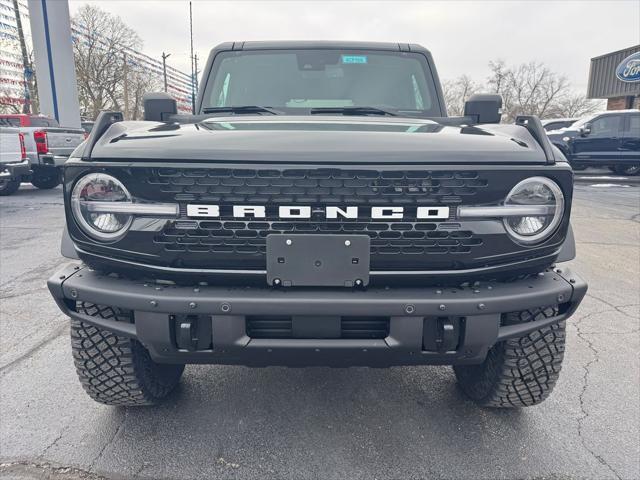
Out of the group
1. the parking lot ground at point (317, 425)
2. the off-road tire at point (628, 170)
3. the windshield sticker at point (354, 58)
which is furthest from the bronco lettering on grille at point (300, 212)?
the off-road tire at point (628, 170)

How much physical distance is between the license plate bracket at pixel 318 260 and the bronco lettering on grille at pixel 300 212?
8 centimetres

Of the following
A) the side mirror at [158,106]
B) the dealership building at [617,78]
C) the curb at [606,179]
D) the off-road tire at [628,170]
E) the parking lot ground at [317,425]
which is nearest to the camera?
the parking lot ground at [317,425]

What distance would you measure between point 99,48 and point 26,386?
3817 centimetres

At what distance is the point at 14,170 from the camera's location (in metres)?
9.40

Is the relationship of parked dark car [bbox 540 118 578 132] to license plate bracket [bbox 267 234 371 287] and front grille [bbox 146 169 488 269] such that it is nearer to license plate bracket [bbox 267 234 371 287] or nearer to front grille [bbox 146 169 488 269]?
front grille [bbox 146 169 488 269]

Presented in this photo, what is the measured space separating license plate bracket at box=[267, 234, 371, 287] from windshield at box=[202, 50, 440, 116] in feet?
5.42

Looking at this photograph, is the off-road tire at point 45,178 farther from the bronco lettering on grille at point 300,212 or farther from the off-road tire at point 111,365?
the bronco lettering on grille at point 300,212

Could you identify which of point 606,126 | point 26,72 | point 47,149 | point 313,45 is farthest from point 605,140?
point 26,72

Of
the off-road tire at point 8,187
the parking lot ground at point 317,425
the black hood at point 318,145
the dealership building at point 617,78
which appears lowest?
the parking lot ground at point 317,425

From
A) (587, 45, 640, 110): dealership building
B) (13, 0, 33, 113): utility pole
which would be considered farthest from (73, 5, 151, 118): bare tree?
(587, 45, 640, 110): dealership building

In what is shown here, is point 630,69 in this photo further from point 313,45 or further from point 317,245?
point 317,245

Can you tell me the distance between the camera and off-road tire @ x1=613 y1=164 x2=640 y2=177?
1473 centimetres

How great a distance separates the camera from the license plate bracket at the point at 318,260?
5.64 feet

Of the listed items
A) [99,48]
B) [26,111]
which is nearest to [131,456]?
[26,111]
